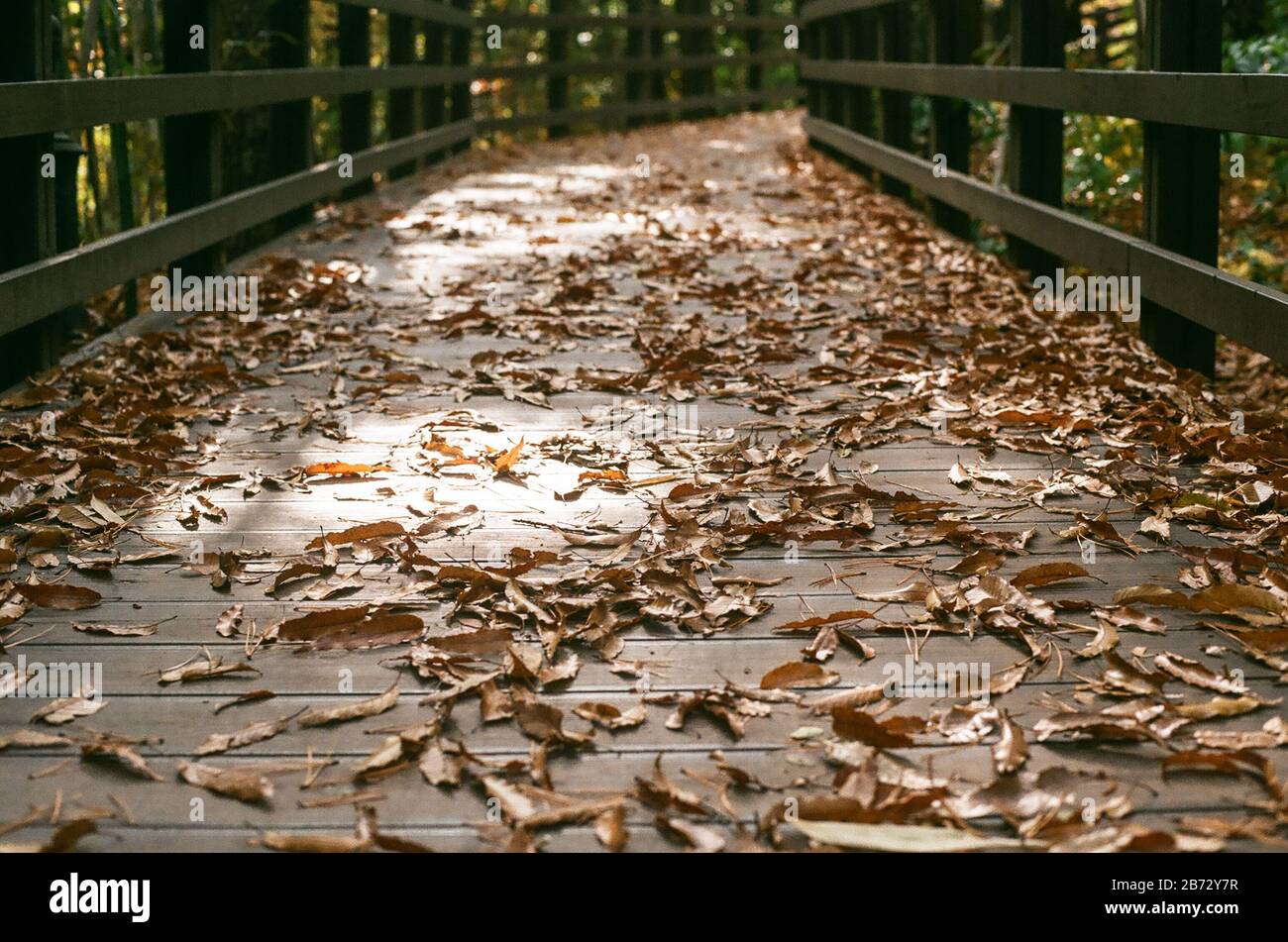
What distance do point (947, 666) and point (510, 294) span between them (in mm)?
4106

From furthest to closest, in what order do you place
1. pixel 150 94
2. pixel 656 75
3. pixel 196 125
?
1. pixel 656 75
2. pixel 196 125
3. pixel 150 94

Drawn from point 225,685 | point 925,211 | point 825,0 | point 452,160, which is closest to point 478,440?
point 225,685

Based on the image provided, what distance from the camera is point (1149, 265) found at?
15.8 feet

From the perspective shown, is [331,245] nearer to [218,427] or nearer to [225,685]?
[218,427]

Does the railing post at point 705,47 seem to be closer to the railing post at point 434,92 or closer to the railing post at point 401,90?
the railing post at point 434,92

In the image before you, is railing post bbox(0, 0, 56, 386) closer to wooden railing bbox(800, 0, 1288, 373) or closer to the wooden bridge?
the wooden bridge

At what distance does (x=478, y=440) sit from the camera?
4.11m

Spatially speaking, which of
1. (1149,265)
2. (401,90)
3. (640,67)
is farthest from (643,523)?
(640,67)

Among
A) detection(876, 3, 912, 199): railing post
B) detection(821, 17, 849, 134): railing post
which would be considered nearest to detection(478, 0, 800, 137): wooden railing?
detection(821, 17, 849, 134): railing post

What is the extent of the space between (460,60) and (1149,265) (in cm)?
987

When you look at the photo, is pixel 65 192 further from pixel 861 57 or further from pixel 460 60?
pixel 460 60

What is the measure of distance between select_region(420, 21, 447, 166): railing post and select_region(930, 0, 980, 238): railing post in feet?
17.3

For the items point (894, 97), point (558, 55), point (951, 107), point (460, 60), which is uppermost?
point (558, 55)

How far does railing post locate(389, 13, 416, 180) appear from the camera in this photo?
10.9 metres
